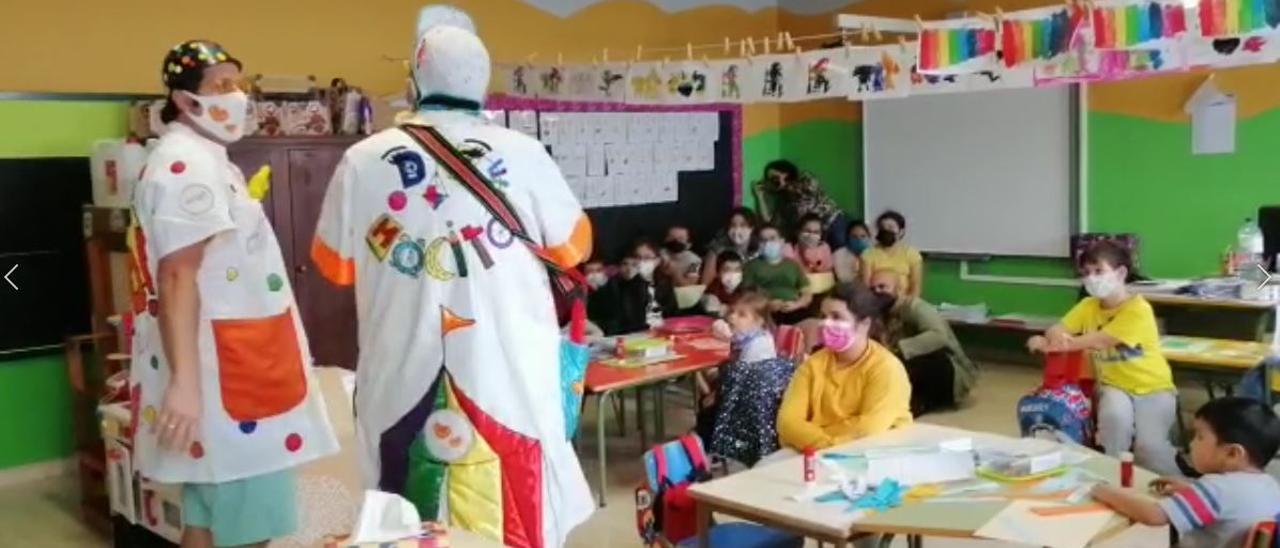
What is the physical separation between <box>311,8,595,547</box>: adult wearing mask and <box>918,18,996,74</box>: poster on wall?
9.22ft

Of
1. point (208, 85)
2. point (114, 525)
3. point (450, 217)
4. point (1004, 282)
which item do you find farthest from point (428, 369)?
point (1004, 282)

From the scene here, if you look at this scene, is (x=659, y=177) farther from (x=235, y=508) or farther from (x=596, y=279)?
(x=235, y=508)

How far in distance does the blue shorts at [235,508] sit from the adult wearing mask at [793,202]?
6.01 meters

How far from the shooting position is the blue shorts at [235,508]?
9.17 feet

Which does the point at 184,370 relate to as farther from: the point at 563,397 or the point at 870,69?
the point at 870,69

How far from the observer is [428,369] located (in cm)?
261

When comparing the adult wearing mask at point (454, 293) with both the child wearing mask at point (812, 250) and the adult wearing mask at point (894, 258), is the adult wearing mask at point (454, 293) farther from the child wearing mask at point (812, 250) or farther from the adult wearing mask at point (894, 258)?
the child wearing mask at point (812, 250)

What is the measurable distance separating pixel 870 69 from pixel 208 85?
3.65 metres

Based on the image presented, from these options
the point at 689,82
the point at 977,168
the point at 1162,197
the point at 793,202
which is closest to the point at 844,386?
the point at 689,82

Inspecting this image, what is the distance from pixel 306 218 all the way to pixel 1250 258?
506 cm

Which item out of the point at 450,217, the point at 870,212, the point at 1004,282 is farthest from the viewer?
the point at 870,212

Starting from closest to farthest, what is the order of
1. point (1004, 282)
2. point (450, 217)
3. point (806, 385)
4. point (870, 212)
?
1. point (450, 217)
2. point (806, 385)
3. point (1004, 282)
4. point (870, 212)

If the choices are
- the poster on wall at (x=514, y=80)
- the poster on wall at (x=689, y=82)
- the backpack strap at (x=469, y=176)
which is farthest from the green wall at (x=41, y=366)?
the backpack strap at (x=469, y=176)

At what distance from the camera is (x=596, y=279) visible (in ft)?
23.9
